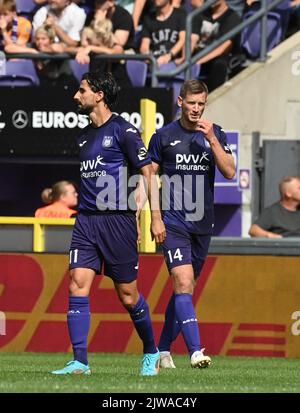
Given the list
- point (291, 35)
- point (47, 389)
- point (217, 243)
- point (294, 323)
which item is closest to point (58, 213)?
point (217, 243)

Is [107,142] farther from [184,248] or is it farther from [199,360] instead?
[199,360]

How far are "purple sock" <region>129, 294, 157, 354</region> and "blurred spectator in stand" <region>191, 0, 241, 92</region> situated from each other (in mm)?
6889

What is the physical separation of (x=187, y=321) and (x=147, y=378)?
103cm

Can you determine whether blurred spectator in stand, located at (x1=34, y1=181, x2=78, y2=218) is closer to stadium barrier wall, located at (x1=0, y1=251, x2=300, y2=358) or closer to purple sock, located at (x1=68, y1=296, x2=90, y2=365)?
stadium barrier wall, located at (x1=0, y1=251, x2=300, y2=358)

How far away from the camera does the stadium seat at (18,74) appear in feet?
52.4

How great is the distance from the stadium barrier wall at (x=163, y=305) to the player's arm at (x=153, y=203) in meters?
3.55

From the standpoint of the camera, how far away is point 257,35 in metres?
16.2

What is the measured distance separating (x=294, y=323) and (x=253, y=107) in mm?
3823

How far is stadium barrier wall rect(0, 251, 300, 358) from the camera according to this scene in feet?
42.3

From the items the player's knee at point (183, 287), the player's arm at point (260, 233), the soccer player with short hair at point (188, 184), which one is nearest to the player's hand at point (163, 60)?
the player's arm at point (260, 233)

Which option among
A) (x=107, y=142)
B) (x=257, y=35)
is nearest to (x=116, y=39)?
(x=257, y=35)

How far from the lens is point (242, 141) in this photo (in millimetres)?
15812

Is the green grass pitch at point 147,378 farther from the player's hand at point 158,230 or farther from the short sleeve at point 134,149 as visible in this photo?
the short sleeve at point 134,149

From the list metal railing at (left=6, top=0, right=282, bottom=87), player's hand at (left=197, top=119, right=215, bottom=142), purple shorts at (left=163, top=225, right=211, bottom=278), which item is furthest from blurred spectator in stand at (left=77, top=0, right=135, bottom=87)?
player's hand at (left=197, top=119, right=215, bottom=142)
